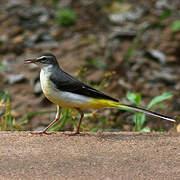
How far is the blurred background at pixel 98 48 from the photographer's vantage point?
845 cm

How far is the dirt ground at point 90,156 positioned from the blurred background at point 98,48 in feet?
7.35

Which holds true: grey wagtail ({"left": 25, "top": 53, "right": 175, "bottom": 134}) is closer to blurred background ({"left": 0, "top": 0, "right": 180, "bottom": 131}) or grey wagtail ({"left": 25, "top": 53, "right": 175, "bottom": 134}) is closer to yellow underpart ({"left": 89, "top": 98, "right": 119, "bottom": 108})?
yellow underpart ({"left": 89, "top": 98, "right": 119, "bottom": 108})

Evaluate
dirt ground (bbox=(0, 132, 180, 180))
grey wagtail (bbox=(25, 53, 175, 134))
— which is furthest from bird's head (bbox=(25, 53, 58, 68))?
dirt ground (bbox=(0, 132, 180, 180))

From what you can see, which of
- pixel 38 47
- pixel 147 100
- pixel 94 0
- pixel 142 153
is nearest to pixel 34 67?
pixel 38 47

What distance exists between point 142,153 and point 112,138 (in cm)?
61

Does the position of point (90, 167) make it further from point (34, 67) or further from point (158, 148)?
point (34, 67)

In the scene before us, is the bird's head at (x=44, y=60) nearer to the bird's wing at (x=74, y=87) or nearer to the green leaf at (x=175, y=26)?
the bird's wing at (x=74, y=87)

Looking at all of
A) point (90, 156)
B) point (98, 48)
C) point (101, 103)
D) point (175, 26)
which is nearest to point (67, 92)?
point (101, 103)

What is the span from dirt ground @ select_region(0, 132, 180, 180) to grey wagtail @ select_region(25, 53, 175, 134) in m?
0.39

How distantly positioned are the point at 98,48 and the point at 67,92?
5380mm

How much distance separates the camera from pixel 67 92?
16.0ft

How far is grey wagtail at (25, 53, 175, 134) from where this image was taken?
4824 millimetres

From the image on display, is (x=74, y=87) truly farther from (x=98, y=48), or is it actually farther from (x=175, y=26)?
(x=175, y=26)

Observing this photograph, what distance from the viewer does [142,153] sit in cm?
443
